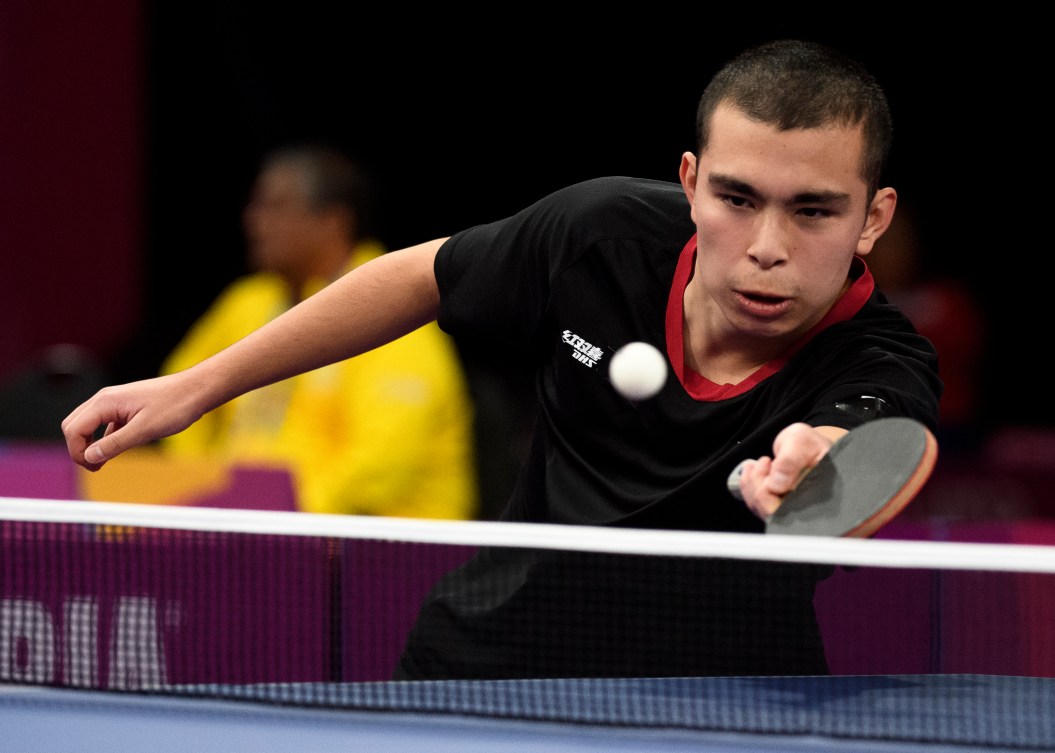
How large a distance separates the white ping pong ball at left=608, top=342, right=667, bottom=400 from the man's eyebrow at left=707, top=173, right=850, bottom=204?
0.26 m

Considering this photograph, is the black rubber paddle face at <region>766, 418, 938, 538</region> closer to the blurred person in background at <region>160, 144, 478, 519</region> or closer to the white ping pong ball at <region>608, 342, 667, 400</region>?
the white ping pong ball at <region>608, 342, 667, 400</region>

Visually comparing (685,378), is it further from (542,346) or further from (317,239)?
(317,239)

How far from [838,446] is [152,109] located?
23.8ft

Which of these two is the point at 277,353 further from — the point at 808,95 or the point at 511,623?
the point at 808,95

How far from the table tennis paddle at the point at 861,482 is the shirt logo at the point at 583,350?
1.52ft

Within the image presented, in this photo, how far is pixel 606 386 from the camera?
2166 millimetres

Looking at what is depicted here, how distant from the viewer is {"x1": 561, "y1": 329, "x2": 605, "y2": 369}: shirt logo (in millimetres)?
2178

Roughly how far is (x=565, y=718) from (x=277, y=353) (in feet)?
2.38

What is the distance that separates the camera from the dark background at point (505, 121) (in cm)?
824

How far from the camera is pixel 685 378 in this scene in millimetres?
2107

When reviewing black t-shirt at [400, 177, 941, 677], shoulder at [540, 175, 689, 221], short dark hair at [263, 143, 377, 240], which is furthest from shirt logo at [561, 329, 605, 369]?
short dark hair at [263, 143, 377, 240]

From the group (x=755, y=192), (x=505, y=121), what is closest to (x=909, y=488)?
(x=755, y=192)

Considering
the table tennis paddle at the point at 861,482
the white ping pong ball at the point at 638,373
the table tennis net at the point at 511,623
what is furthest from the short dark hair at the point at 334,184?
the table tennis paddle at the point at 861,482

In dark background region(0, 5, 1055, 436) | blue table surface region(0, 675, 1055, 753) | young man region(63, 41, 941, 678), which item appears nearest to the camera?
blue table surface region(0, 675, 1055, 753)
